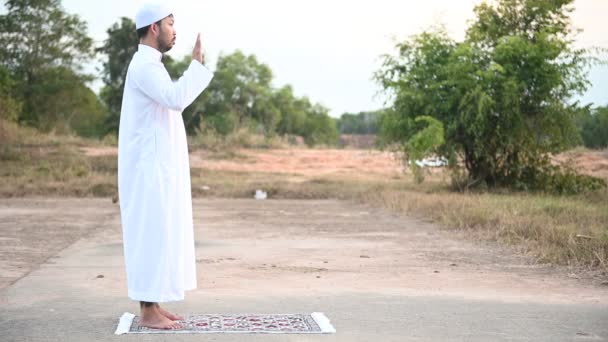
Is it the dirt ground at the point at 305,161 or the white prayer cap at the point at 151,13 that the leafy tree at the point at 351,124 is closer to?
the dirt ground at the point at 305,161

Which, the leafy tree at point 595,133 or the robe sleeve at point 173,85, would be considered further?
the leafy tree at point 595,133

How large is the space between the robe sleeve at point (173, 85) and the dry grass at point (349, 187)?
182 inches

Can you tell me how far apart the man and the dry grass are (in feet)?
14.5

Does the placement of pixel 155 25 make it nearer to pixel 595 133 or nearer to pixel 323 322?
pixel 323 322

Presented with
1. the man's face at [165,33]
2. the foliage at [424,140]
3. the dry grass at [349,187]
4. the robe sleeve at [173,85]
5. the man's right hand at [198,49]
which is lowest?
the dry grass at [349,187]

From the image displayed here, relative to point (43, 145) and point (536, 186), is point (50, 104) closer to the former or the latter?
point (43, 145)

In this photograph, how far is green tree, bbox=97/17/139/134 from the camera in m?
47.7

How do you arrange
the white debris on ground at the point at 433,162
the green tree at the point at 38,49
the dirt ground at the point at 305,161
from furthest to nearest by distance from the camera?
the green tree at the point at 38,49 → the dirt ground at the point at 305,161 → the white debris on ground at the point at 433,162

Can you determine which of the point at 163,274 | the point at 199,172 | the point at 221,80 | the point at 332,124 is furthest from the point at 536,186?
the point at 332,124

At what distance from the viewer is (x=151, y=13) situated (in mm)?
5766

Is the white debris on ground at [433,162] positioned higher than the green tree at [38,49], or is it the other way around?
the green tree at [38,49]

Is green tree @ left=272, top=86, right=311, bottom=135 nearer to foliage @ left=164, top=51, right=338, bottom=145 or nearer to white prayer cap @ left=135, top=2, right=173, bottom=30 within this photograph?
foliage @ left=164, top=51, right=338, bottom=145

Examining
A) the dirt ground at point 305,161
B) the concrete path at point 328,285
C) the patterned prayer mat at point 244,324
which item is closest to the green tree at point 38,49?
the dirt ground at point 305,161

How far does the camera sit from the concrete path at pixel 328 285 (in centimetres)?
592
